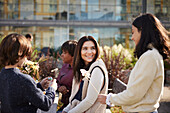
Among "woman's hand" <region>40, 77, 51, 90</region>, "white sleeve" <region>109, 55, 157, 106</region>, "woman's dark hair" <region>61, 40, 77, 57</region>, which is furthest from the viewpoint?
"woman's dark hair" <region>61, 40, 77, 57</region>

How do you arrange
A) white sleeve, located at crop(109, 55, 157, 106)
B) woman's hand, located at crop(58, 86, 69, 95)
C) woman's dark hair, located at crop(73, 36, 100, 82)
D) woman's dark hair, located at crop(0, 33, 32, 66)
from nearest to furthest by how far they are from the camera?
white sleeve, located at crop(109, 55, 157, 106), woman's dark hair, located at crop(0, 33, 32, 66), woman's dark hair, located at crop(73, 36, 100, 82), woman's hand, located at crop(58, 86, 69, 95)

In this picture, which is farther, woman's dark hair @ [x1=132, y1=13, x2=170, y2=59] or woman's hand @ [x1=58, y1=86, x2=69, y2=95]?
woman's hand @ [x1=58, y1=86, x2=69, y2=95]

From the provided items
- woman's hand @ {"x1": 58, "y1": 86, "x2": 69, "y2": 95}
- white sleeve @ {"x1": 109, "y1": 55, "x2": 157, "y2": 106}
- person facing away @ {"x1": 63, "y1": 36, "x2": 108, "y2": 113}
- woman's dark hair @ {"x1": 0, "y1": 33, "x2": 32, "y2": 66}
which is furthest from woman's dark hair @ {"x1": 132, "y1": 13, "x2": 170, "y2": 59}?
woman's hand @ {"x1": 58, "y1": 86, "x2": 69, "y2": 95}

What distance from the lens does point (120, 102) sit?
1.96m

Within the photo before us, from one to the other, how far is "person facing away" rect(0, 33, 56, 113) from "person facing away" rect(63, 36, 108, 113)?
50 centimetres

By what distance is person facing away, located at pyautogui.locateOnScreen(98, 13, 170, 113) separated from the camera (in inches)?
72.3

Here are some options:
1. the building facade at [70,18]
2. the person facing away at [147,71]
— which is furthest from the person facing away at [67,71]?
the building facade at [70,18]

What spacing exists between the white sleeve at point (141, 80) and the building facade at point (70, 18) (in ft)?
68.7

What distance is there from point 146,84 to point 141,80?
2.1 inches

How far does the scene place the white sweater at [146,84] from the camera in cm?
183

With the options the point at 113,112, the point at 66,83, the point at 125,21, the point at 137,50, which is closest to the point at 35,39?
the point at 125,21

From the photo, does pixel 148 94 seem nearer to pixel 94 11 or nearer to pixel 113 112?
pixel 113 112

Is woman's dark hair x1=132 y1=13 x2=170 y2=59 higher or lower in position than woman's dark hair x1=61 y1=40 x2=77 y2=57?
higher

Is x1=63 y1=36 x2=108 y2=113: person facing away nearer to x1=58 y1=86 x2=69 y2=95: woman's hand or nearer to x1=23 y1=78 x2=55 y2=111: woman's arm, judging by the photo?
x1=23 y1=78 x2=55 y2=111: woman's arm
